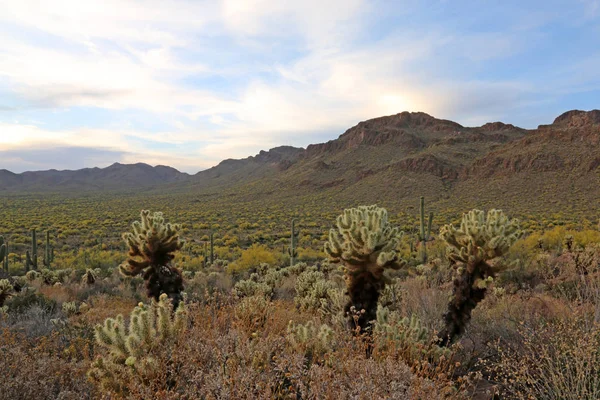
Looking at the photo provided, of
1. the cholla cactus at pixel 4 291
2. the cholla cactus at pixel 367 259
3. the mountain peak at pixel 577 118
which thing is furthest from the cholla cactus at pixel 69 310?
the mountain peak at pixel 577 118

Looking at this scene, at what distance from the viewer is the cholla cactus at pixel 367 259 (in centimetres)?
548

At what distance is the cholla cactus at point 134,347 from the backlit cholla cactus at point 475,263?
12.5ft

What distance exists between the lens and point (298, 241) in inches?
1021

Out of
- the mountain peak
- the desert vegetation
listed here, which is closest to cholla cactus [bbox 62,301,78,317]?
the desert vegetation

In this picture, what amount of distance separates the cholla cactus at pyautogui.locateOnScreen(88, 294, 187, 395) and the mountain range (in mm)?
42714

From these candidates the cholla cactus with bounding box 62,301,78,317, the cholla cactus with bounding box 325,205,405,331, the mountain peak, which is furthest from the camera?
the mountain peak

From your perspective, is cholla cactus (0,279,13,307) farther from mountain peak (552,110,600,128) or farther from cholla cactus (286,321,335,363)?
mountain peak (552,110,600,128)

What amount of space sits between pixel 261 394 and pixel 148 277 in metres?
4.01

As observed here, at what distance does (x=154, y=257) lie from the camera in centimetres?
684

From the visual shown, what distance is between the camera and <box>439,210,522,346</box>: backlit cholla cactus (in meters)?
5.52

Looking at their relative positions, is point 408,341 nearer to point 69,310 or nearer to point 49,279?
point 69,310

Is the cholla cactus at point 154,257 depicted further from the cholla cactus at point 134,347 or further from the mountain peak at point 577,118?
the mountain peak at point 577,118

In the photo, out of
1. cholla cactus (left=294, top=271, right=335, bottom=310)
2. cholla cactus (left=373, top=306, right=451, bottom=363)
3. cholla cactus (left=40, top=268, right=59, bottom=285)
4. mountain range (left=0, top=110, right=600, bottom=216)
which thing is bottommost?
cholla cactus (left=40, top=268, right=59, bottom=285)

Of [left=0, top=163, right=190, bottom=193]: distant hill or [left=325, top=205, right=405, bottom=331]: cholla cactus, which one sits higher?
[left=0, top=163, right=190, bottom=193]: distant hill
